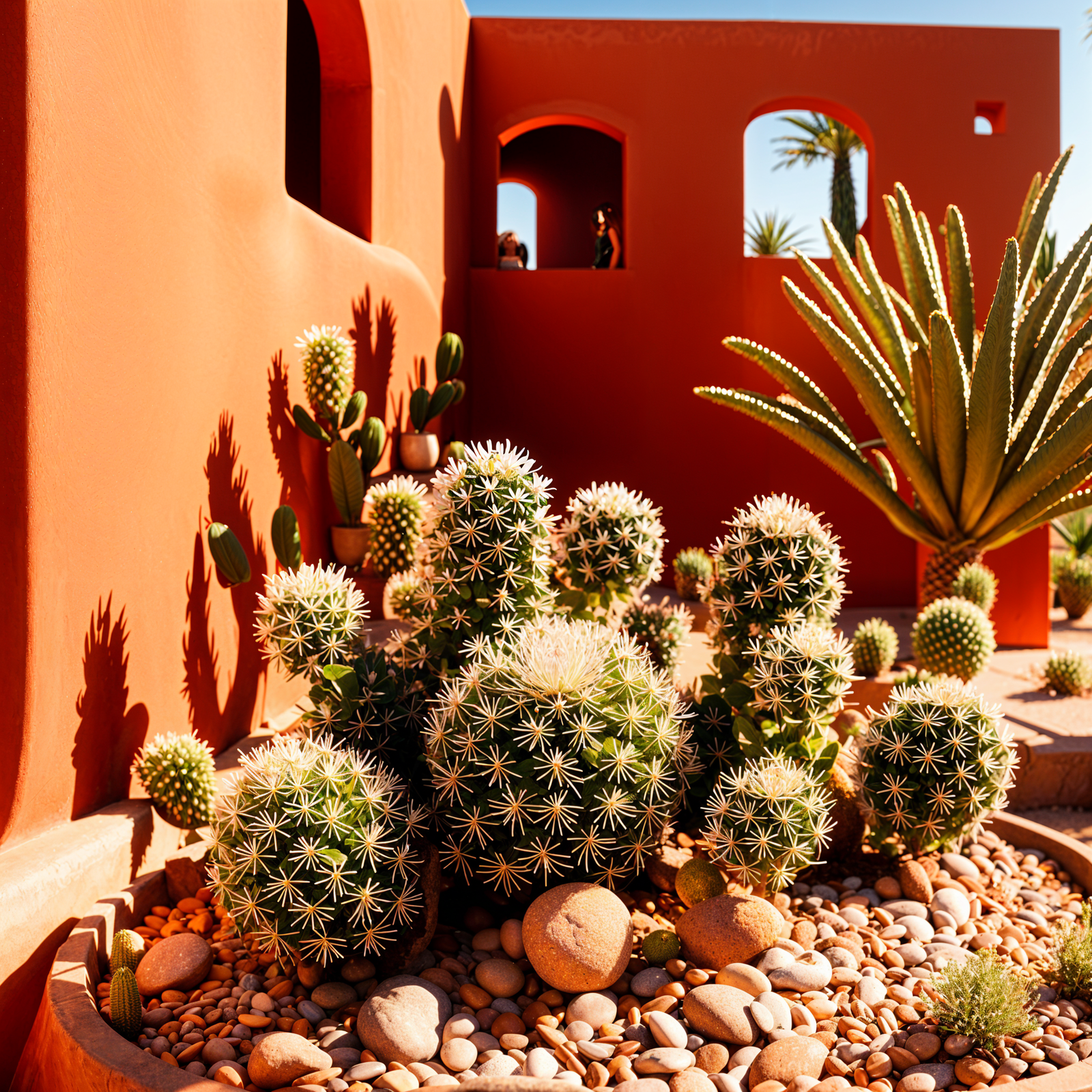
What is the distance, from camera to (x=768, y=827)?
2.18 metres

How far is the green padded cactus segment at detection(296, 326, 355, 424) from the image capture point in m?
3.67

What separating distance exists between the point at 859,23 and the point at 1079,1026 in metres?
7.56

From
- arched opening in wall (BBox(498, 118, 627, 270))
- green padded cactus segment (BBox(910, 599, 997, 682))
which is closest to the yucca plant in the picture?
green padded cactus segment (BBox(910, 599, 997, 682))

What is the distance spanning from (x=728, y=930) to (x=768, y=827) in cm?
26

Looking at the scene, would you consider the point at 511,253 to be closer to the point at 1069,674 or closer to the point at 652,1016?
the point at 1069,674

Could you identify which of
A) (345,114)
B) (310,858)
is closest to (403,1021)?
(310,858)

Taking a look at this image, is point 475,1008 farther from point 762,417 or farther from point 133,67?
point 762,417

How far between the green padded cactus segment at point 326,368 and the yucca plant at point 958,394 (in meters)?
2.08

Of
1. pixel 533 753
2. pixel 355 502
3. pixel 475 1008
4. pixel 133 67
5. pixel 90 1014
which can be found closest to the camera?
pixel 90 1014

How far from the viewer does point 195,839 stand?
8.54 ft

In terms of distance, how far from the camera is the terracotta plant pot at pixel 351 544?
4.04 m

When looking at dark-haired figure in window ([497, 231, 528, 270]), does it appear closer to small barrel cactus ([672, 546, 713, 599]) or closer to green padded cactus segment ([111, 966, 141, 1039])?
small barrel cactus ([672, 546, 713, 599])

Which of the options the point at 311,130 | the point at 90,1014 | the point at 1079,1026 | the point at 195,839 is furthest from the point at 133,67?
the point at 311,130

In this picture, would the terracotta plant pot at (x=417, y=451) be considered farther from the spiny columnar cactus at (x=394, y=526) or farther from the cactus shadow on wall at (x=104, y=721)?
the cactus shadow on wall at (x=104, y=721)
